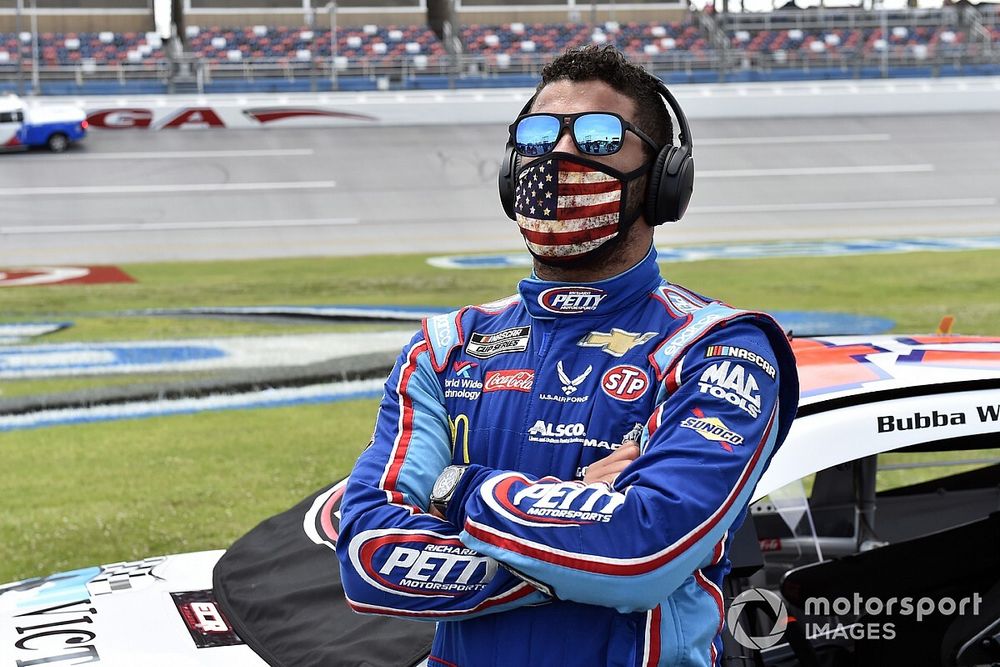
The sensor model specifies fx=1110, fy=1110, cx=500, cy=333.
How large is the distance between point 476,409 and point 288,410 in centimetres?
593

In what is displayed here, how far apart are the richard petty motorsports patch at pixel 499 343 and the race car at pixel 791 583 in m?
0.58

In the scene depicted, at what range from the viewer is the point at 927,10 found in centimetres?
3972

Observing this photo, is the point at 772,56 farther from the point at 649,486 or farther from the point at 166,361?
the point at 649,486

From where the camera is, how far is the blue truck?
2488 cm

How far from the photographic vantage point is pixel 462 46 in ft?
123

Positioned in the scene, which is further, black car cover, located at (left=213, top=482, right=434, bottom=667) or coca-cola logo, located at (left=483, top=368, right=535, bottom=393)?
black car cover, located at (left=213, top=482, right=434, bottom=667)

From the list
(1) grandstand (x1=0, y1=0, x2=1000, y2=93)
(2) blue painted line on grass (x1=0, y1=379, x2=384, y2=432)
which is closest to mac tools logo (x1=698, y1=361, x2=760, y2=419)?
(2) blue painted line on grass (x1=0, y1=379, x2=384, y2=432)

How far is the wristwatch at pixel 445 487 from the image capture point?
1670 millimetres

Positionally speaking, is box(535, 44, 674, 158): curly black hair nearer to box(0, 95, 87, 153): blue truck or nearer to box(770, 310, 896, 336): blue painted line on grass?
box(770, 310, 896, 336): blue painted line on grass

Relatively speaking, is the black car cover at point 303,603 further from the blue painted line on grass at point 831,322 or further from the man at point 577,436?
the blue painted line on grass at point 831,322

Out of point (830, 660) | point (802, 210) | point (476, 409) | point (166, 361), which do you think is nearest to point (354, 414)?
point (166, 361)

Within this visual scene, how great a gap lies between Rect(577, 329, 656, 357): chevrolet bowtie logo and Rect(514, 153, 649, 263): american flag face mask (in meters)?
0.13

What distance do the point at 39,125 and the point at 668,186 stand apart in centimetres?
2607

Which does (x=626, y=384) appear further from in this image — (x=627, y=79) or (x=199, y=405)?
(x=199, y=405)
